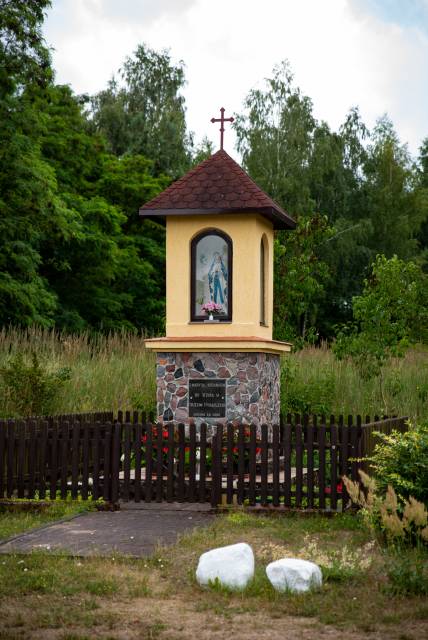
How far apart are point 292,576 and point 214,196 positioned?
830 cm

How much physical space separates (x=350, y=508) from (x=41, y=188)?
16257 mm

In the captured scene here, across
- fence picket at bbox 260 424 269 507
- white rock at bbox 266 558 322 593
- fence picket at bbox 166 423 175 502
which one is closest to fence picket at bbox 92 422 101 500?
fence picket at bbox 166 423 175 502

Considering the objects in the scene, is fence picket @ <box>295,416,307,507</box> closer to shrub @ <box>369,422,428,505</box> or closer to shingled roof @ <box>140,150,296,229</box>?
shrub @ <box>369,422,428,505</box>

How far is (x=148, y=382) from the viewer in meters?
18.5

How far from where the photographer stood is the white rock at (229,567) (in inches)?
286

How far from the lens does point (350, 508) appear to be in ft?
35.6

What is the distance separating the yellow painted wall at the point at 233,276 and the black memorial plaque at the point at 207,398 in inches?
32.6

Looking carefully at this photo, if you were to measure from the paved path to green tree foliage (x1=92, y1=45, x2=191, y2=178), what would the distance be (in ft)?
108

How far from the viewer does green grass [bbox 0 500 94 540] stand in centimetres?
1018

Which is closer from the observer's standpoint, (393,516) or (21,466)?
(393,516)

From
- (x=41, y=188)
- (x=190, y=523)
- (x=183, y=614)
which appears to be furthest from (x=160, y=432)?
(x=41, y=188)

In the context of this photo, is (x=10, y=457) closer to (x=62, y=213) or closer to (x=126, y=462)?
(x=126, y=462)

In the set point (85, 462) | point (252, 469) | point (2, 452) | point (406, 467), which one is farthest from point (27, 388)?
point (406, 467)

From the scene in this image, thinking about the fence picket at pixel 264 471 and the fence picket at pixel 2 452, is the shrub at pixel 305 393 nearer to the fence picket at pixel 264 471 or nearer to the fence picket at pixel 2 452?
the fence picket at pixel 264 471
